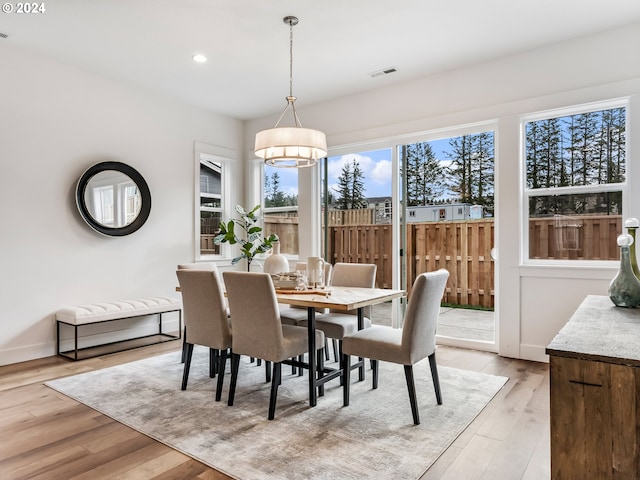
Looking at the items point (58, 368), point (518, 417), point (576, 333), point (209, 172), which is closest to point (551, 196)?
point (518, 417)

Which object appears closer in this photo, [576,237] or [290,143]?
[290,143]

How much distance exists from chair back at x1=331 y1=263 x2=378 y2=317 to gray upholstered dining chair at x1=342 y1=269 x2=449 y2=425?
93 cm

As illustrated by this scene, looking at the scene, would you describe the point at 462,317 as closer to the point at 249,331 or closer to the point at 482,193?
the point at 482,193

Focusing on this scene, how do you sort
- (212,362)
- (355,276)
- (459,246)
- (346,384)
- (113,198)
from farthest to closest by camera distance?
(459,246) → (113,198) → (355,276) → (212,362) → (346,384)

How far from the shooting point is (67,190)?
4223mm

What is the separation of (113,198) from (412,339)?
3.65m

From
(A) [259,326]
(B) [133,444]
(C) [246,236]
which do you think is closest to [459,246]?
(A) [259,326]

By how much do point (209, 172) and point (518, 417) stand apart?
4748mm

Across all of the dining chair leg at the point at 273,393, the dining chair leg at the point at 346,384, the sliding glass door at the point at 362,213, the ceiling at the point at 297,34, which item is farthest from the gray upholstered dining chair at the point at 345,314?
the ceiling at the point at 297,34

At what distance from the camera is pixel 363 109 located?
496cm

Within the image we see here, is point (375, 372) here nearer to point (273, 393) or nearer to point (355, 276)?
point (273, 393)

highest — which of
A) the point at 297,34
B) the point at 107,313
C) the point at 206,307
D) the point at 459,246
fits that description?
the point at 297,34

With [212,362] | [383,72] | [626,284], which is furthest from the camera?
[383,72]

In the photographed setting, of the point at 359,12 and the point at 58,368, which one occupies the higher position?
the point at 359,12
